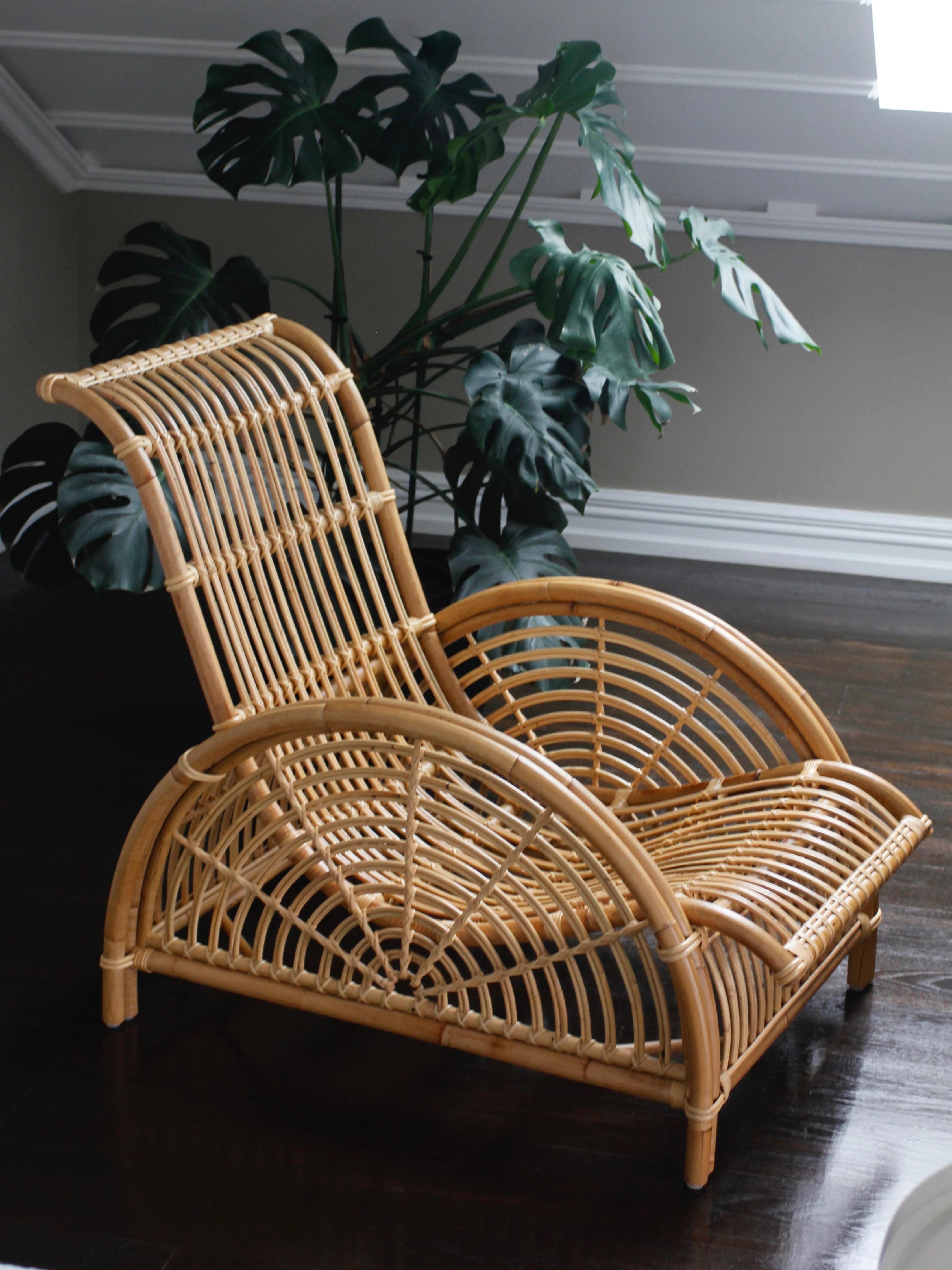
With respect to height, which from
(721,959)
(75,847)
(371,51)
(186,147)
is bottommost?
(75,847)

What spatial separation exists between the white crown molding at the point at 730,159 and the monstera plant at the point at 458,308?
2.39 feet

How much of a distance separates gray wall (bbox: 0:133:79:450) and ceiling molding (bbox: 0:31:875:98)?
32 cm

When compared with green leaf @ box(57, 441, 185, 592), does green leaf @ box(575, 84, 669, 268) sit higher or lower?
higher

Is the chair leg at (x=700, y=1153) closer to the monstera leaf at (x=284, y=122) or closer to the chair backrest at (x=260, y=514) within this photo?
the chair backrest at (x=260, y=514)

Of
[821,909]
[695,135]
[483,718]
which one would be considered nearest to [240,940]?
[483,718]

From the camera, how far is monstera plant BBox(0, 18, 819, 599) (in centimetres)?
209

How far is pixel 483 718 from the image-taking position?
190 cm

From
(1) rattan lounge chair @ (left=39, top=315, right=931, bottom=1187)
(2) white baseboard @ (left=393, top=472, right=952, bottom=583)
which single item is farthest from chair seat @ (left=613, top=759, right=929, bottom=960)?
(2) white baseboard @ (left=393, top=472, right=952, bottom=583)

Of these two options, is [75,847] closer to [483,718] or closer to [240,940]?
[240,940]

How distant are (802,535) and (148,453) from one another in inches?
91.2

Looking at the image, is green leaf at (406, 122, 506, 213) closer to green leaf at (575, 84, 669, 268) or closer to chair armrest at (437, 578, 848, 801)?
green leaf at (575, 84, 669, 268)

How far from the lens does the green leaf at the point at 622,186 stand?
2070 mm

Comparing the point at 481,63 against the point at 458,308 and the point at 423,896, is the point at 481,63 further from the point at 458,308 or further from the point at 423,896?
the point at 423,896

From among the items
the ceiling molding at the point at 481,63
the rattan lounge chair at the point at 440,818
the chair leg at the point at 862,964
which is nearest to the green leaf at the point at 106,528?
the rattan lounge chair at the point at 440,818
